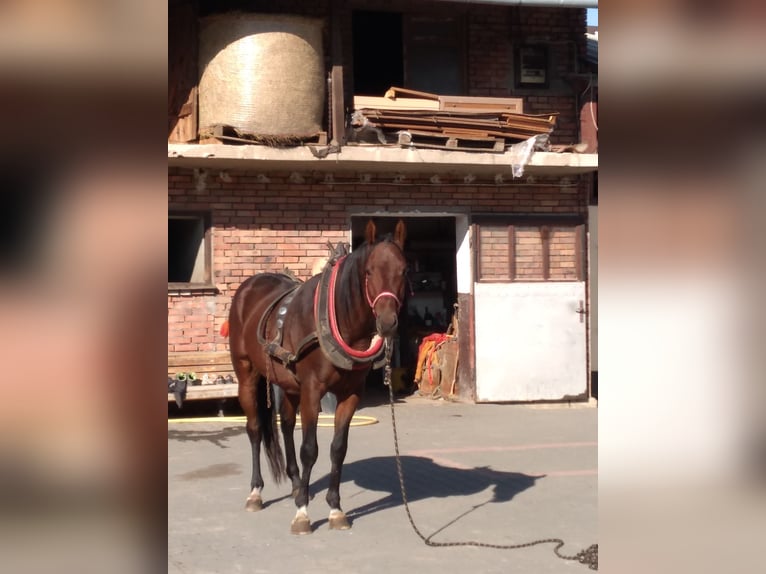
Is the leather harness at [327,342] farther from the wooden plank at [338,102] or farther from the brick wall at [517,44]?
the brick wall at [517,44]

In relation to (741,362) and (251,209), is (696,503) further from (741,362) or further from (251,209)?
(251,209)

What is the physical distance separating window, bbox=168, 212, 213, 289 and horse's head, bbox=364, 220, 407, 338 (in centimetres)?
618

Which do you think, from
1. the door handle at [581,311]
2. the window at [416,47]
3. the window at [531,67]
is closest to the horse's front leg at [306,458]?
the door handle at [581,311]

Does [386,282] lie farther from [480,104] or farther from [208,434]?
[480,104]

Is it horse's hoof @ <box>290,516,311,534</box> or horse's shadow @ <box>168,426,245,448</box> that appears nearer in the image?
horse's hoof @ <box>290,516,311,534</box>

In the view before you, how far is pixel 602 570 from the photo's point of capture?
1288mm

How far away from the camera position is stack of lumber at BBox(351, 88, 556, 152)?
12.1 meters

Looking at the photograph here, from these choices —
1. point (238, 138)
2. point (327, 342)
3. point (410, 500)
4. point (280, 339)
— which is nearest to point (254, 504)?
point (410, 500)

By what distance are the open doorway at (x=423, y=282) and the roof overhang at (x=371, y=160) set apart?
2.38 m

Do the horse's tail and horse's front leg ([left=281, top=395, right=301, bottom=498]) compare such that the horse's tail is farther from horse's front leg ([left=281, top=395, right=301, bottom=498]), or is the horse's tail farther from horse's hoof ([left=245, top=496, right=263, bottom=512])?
horse's hoof ([left=245, top=496, right=263, bottom=512])

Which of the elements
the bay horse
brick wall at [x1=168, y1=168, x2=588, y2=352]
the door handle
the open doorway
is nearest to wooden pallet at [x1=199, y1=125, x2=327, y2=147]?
brick wall at [x1=168, y1=168, x2=588, y2=352]

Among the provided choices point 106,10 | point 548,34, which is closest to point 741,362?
point 106,10

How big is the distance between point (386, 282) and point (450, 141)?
6.61m

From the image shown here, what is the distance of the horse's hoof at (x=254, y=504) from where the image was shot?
7168mm
